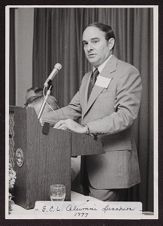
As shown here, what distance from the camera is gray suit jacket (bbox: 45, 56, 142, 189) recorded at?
132cm

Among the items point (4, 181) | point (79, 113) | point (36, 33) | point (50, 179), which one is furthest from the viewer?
point (36, 33)

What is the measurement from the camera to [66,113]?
4.73 ft

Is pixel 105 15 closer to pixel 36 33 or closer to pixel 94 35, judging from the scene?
pixel 94 35

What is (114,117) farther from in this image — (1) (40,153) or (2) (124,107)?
(1) (40,153)

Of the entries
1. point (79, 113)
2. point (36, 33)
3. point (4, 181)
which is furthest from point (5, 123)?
point (36, 33)

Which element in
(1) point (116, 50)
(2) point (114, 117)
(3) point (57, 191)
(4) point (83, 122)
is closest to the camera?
(3) point (57, 191)

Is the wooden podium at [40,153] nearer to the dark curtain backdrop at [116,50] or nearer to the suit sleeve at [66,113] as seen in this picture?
the suit sleeve at [66,113]

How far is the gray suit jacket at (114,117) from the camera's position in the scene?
4.33ft

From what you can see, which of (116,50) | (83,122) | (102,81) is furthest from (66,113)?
(116,50)

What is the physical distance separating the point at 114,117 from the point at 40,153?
1.04ft

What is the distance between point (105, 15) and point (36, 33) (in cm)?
39

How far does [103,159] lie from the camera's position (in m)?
1.35

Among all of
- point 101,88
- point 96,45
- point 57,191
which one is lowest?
point 57,191

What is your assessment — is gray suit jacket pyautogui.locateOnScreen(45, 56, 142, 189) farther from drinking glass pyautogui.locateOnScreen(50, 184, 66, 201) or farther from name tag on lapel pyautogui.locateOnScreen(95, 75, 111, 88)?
drinking glass pyautogui.locateOnScreen(50, 184, 66, 201)
